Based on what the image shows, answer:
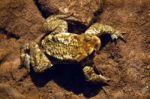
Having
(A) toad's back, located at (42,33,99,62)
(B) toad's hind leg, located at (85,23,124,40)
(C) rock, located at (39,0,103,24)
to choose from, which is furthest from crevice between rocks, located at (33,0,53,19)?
(B) toad's hind leg, located at (85,23,124,40)

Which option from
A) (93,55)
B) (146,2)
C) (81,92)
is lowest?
(81,92)

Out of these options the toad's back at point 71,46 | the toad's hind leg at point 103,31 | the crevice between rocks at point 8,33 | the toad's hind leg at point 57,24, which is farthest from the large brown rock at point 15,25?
the toad's hind leg at point 103,31

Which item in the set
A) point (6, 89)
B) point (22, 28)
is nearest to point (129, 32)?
point (22, 28)

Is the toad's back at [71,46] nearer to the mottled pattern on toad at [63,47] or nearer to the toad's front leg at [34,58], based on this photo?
the mottled pattern on toad at [63,47]

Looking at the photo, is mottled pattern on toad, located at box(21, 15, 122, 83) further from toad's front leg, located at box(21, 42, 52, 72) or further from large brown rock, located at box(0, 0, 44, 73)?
large brown rock, located at box(0, 0, 44, 73)

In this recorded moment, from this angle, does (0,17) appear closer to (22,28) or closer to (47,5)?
(22,28)

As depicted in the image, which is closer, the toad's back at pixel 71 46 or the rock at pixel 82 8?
the toad's back at pixel 71 46
